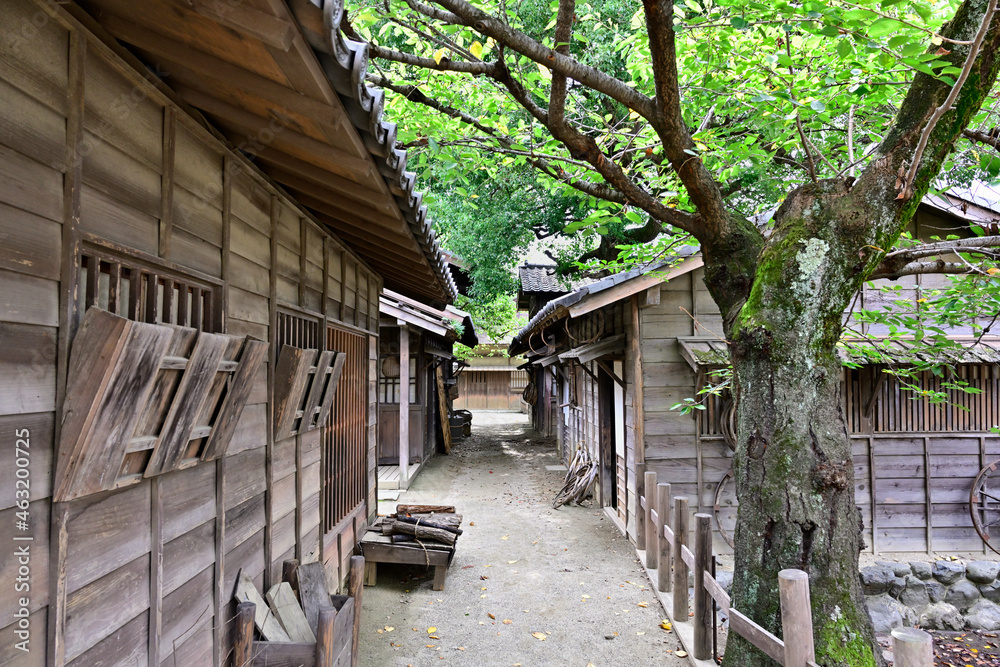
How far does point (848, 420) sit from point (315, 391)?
24.1ft

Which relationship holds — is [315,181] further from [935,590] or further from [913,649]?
[935,590]

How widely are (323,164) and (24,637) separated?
7.45 feet

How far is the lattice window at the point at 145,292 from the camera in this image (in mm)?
1965

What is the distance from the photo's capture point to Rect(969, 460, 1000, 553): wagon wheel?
8.20m

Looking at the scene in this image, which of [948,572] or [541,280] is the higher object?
[541,280]

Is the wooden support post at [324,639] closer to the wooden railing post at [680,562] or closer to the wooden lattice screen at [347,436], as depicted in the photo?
the wooden lattice screen at [347,436]

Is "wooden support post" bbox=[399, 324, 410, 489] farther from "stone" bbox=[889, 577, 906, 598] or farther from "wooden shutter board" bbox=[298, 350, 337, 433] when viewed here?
"stone" bbox=[889, 577, 906, 598]

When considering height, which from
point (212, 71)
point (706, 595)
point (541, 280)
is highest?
point (541, 280)

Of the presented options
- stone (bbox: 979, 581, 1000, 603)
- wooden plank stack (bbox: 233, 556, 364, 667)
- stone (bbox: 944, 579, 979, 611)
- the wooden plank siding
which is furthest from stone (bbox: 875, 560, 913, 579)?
the wooden plank siding

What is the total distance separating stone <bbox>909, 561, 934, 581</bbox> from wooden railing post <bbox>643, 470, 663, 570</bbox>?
11.7ft

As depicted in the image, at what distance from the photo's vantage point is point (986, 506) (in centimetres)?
827

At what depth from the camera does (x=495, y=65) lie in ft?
13.1

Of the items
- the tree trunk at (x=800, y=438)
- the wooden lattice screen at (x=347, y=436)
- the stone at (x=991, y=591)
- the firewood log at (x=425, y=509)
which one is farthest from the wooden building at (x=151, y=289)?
the stone at (x=991, y=591)

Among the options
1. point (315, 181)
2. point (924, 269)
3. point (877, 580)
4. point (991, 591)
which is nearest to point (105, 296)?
point (315, 181)
